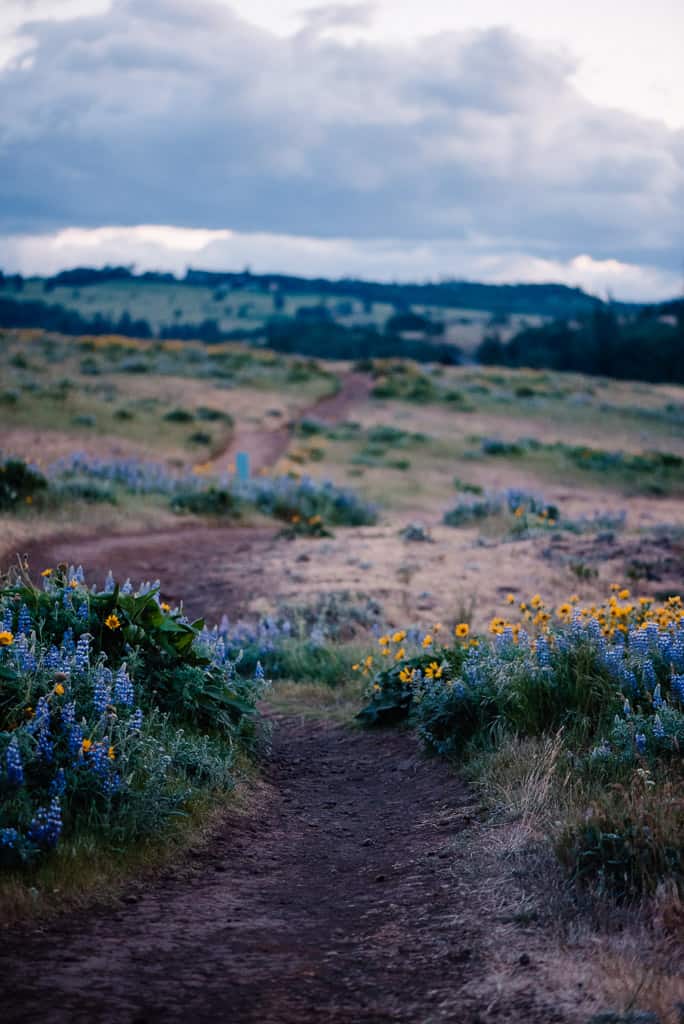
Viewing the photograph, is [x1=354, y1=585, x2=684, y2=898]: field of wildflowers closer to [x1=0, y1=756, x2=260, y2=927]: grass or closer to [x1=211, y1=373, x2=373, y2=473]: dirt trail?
[x1=0, y1=756, x2=260, y2=927]: grass

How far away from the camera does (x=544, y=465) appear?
26203 mm

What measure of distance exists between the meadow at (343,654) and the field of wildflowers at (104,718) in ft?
0.05

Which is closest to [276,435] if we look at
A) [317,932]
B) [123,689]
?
[123,689]

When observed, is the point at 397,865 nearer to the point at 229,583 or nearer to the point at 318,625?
the point at 318,625

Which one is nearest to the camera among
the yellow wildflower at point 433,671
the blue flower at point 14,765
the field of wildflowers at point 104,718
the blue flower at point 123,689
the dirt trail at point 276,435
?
the blue flower at point 14,765

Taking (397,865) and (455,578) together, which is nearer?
(397,865)

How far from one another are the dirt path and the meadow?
0.15 meters

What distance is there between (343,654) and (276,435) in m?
20.2

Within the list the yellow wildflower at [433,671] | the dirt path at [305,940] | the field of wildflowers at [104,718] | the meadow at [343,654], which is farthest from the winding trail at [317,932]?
the yellow wildflower at [433,671]

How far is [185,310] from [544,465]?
83.3 metres

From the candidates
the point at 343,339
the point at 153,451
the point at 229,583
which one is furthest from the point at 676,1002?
the point at 343,339

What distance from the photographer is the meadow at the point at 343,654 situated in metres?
3.66

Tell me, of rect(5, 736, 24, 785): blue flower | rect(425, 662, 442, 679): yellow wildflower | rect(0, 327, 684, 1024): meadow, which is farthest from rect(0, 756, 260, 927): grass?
rect(425, 662, 442, 679): yellow wildflower

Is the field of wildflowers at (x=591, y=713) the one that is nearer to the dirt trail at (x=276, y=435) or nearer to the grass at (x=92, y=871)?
the grass at (x=92, y=871)
